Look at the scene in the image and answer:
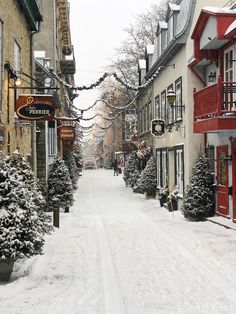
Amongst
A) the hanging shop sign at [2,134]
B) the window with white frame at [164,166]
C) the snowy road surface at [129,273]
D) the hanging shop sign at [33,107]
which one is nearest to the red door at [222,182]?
the snowy road surface at [129,273]

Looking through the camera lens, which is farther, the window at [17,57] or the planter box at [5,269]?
the window at [17,57]

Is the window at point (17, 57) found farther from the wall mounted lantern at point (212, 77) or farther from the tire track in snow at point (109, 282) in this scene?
the wall mounted lantern at point (212, 77)

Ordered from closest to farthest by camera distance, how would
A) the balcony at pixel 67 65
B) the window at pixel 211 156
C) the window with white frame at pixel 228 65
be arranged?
the window with white frame at pixel 228 65
the window at pixel 211 156
the balcony at pixel 67 65

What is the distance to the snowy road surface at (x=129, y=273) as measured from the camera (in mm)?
6750

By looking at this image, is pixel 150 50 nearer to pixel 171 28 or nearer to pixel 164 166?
pixel 171 28

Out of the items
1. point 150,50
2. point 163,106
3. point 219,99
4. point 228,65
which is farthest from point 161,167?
point 219,99

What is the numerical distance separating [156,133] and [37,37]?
384 inches

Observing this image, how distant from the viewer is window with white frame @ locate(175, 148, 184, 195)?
1995 centimetres

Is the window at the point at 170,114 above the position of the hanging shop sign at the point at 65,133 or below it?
above

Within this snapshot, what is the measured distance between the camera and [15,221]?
789 cm

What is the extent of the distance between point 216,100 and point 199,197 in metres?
4.08

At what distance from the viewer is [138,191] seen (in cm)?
3039

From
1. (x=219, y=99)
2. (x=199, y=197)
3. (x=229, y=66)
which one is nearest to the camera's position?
(x=219, y=99)

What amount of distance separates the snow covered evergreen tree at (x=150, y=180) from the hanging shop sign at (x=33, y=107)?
1480cm
